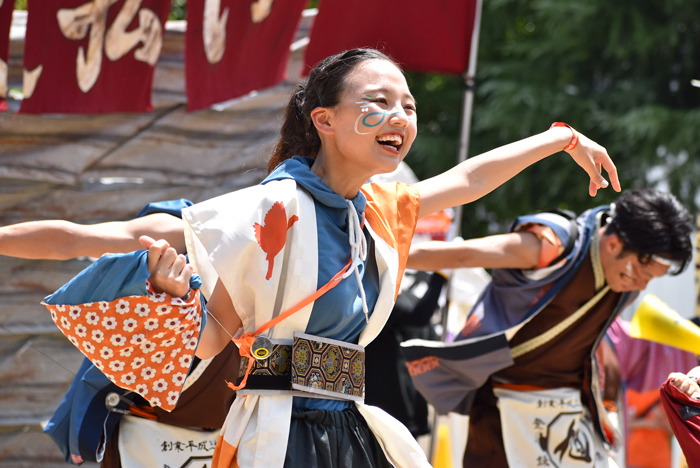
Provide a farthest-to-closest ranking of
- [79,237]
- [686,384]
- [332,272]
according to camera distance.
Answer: [686,384]
[79,237]
[332,272]

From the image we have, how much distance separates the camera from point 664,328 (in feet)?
10.1

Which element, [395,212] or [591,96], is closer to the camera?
[395,212]

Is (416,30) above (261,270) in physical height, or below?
above

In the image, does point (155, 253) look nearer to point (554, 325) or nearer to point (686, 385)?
point (686, 385)

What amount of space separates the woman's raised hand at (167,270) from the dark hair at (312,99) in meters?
0.56

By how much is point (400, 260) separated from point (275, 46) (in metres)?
2.31

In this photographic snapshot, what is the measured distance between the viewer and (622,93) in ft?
28.6

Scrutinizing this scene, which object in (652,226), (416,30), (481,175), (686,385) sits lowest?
(686,385)

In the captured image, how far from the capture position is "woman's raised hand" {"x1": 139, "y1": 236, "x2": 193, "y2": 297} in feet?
4.61

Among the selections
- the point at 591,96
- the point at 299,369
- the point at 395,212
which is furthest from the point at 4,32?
the point at 591,96

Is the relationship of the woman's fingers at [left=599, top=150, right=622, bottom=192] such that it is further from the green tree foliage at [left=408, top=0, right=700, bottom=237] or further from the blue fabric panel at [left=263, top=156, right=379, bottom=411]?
the green tree foliage at [left=408, top=0, right=700, bottom=237]

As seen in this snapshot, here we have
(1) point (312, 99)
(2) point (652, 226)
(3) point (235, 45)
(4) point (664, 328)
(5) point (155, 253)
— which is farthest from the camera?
(3) point (235, 45)

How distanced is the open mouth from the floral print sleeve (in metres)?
0.55

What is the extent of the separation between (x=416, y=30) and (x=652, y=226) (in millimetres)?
1770
